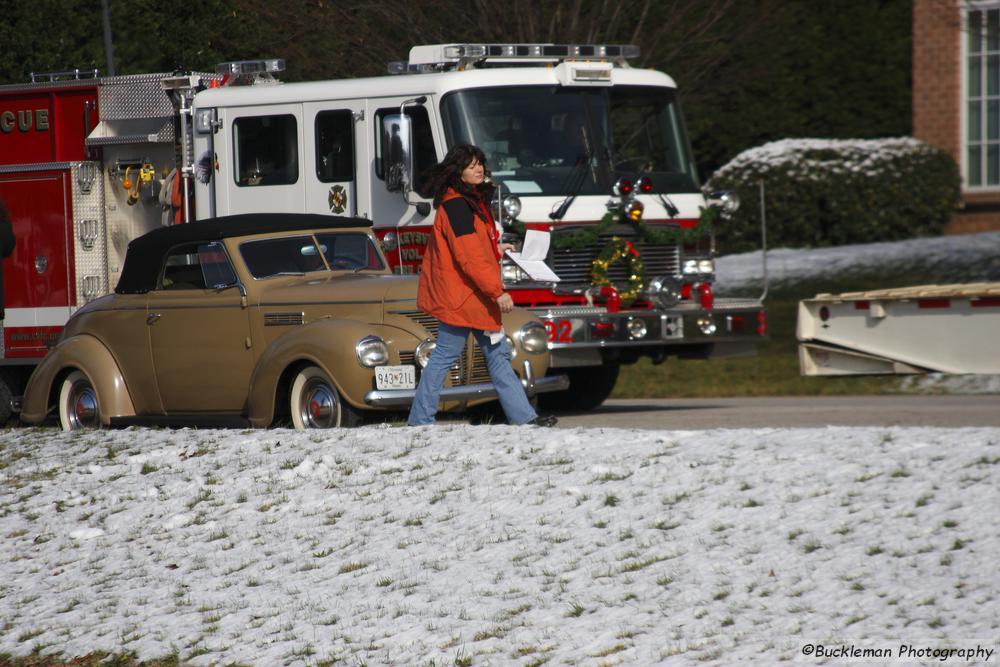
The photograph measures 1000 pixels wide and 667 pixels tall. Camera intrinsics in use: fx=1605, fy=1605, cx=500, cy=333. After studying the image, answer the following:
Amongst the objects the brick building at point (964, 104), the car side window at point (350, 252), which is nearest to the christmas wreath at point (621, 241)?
the car side window at point (350, 252)

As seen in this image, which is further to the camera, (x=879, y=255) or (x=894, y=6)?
(x=894, y=6)

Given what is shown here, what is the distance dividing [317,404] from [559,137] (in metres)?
3.78

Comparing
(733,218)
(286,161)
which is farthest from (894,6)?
(286,161)

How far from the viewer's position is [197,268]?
1179 centimetres

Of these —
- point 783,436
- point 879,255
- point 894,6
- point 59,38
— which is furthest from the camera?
point 894,6

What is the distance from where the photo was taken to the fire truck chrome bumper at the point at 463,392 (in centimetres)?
1032

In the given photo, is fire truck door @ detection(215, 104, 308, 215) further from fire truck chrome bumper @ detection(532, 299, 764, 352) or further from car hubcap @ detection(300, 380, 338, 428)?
car hubcap @ detection(300, 380, 338, 428)

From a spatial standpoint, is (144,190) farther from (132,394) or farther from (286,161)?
(132,394)

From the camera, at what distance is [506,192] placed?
12.7m

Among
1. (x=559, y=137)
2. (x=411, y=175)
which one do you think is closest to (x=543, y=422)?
(x=411, y=175)

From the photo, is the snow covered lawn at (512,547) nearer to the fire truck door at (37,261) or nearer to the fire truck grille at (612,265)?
the fire truck grille at (612,265)

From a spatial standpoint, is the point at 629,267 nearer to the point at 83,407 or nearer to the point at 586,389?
the point at 586,389

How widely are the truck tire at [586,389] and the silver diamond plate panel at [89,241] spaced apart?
418cm

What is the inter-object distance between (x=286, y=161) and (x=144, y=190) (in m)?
1.62
